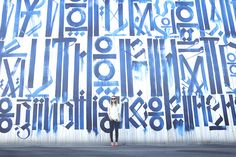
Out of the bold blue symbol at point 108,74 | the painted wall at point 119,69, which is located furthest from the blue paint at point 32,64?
the bold blue symbol at point 108,74

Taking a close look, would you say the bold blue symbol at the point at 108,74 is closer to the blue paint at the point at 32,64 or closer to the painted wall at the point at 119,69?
the painted wall at the point at 119,69

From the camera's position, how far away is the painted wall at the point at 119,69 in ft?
50.6

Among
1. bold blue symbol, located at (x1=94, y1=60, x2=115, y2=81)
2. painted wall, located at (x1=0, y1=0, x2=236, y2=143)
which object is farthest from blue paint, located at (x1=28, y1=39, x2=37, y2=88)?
bold blue symbol, located at (x1=94, y1=60, x2=115, y2=81)

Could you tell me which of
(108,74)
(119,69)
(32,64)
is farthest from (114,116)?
(32,64)

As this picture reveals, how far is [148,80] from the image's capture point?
1633cm

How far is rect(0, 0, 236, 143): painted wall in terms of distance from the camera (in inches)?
607

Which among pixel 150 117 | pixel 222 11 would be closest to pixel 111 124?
pixel 150 117

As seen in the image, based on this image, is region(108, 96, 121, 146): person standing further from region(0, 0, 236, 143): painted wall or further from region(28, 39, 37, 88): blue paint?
region(28, 39, 37, 88): blue paint

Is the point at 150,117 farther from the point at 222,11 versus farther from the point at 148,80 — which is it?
the point at 222,11

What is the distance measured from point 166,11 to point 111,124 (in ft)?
24.2

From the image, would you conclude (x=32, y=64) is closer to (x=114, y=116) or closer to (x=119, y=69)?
(x=119, y=69)

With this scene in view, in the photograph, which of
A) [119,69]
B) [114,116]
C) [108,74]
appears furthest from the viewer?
[119,69]

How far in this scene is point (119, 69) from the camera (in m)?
16.5

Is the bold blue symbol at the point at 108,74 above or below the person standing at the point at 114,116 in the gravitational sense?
above
